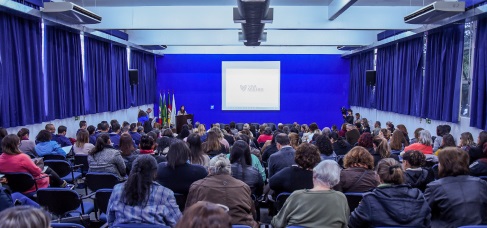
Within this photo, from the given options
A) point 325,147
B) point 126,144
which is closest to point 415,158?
point 325,147

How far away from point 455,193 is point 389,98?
31.3 feet

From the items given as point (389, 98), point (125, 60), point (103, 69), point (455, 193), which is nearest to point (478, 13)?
point (455, 193)

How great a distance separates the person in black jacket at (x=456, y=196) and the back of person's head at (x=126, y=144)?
136 inches

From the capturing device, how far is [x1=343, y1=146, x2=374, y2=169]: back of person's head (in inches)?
152

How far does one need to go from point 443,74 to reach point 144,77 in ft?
34.5

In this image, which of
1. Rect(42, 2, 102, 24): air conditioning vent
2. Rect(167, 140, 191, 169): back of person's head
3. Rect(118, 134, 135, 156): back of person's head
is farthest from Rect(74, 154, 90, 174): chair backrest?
Rect(167, 140, 191, 169): back of person's head

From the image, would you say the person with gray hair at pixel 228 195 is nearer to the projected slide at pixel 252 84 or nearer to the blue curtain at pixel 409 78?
the blue curtain at pixel 409 78

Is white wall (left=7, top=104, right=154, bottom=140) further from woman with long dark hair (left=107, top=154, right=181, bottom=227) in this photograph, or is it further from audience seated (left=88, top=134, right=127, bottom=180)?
woman with long dark hair (left=107, top=154, right=181, bottom=227)

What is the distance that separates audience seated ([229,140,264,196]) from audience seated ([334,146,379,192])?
85 centimetres

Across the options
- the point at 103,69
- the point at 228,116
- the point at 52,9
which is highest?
the point at 52,9

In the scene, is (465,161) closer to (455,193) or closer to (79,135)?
(455,193)

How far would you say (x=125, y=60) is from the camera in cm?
1334

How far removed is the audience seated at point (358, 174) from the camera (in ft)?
12.5

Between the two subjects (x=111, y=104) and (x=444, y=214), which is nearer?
(x=444, y=214)
